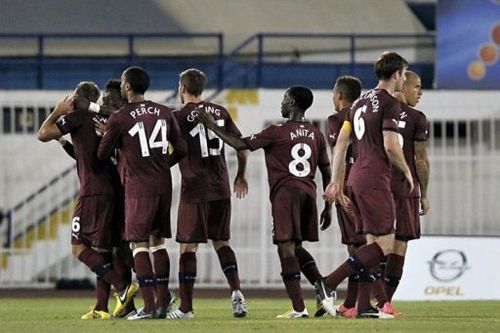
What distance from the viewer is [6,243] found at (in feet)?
87.1

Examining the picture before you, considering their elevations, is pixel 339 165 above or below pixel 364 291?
above

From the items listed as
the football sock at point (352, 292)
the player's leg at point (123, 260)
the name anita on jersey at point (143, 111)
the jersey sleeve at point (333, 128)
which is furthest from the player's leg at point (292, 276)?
the name anita on jersey at point (143, 111)

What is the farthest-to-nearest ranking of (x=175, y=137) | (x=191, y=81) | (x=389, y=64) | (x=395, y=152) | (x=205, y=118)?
1. (x=191, y=81)
2. (x=205, y=118)
3. (x=175, y=137)
4. (x=389, y=64)
5. (x=395, y=152)

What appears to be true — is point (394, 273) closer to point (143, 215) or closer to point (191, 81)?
point (143, 215)

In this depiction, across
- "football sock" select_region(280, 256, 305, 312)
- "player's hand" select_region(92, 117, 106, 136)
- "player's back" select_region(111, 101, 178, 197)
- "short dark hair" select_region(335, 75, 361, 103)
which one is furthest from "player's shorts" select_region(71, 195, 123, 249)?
"short dark hair" select_region(335, 75, 361, 103)

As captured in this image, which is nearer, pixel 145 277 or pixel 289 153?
pixel 145 277

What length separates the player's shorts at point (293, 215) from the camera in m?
15.5

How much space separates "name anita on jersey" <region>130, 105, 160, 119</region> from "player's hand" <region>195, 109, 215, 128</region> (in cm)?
45

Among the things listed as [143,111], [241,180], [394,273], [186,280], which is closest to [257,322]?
[186,280]

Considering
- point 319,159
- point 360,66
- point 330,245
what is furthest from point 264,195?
point 319,159

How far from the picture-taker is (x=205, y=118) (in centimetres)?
1546

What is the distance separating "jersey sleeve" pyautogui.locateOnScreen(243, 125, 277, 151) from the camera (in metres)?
15.5

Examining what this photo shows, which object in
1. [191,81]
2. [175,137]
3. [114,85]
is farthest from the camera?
[114,85]

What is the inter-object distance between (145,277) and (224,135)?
1.47 metres
